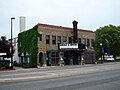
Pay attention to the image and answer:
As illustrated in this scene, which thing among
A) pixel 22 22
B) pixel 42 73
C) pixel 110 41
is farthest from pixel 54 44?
pixel 110 41

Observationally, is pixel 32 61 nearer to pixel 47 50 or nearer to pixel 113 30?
pixel 47 50

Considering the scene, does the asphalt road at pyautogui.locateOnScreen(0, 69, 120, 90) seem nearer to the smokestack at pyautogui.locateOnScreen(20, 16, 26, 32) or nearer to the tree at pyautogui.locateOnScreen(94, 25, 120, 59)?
the smokestack at pyautogui.locateOnScreen(20, 16, 26, 32)

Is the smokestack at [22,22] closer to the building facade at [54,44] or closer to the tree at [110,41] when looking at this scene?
the building facade at [54,44]

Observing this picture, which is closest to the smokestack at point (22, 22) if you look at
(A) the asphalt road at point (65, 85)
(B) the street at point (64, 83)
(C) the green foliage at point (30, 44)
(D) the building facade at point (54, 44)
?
(C) the green foliage at point (30, 44)

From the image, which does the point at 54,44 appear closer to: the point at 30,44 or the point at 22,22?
the point at 30,44

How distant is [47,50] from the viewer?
1844 inches

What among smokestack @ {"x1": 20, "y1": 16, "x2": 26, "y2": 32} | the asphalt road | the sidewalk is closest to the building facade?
the sidewalk

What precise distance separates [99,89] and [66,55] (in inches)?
1444

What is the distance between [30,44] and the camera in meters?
47.5

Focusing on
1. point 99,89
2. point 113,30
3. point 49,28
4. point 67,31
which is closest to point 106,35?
point 113,30

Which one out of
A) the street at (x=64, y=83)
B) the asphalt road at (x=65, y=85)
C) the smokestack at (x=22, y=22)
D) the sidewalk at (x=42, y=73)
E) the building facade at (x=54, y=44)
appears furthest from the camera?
the smokestack at (x=22, y=22)

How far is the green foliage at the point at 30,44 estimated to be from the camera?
45469 millimetres

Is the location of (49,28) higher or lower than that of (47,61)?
higher

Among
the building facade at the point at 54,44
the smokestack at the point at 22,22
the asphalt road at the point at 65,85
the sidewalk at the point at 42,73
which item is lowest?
the asphalt road at the point at 65,85
